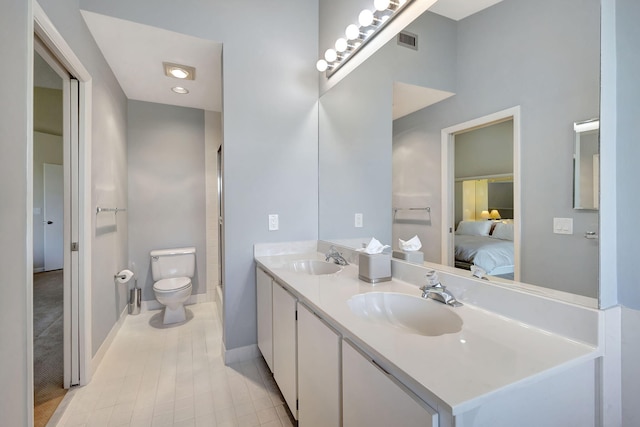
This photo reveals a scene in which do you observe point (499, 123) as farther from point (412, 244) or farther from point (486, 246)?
point (412, 244)

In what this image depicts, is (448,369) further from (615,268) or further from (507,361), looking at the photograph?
(615,268)

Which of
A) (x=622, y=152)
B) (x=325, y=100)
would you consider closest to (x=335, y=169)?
(x=325, y=100)

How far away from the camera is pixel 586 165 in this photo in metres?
0.82

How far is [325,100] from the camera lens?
7.38ft

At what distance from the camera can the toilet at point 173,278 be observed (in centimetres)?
264

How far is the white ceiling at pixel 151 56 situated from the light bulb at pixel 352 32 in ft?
3.14

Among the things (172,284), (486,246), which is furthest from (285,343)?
(172,284)

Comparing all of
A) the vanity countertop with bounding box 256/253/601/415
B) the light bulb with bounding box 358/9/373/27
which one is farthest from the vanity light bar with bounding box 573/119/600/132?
the light bulb with bounding box 358/9/373/27

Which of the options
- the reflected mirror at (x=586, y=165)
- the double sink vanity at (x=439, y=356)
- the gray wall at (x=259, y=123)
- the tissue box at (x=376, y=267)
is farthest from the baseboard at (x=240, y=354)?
the reflected mirror at (x=586, y=165)

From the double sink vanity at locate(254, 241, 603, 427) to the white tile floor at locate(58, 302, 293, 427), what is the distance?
1.49 feet

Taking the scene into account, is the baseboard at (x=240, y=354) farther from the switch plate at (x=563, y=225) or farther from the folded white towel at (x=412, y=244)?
the switch plate at (x=563, y=225)

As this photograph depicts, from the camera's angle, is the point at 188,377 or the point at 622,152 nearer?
the point at 622,152

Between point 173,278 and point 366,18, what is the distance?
9.48 feet

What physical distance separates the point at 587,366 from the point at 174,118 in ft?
12.4
